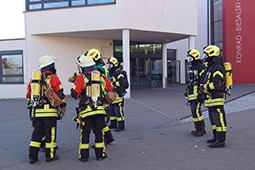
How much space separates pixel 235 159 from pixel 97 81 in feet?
9.10

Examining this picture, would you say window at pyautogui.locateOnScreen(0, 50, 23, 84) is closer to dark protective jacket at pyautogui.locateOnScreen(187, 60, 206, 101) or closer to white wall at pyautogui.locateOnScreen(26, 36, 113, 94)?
white wall at pyautogui.locateOnScreen(26, 36, 113, 94)

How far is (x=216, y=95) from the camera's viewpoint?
5.07 m

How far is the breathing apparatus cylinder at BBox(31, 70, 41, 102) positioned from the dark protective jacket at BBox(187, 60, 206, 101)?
351 cm

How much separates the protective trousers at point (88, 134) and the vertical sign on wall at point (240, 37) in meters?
18.2

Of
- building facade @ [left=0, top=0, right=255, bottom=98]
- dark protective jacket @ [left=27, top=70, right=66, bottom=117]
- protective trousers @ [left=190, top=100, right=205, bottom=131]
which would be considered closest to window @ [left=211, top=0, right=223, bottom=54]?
building facade @ [left=0, top=0, right=255, bottom=98]

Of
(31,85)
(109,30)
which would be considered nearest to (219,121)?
(31,85)

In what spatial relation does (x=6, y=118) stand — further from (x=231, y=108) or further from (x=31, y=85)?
(x=231, y=108)

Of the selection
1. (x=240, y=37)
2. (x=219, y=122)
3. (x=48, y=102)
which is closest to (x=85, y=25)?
(x=48, y=102)

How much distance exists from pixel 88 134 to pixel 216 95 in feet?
8.65

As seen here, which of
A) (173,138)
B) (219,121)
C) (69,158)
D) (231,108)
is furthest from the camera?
(231,108)

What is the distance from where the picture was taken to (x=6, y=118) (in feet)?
29.1

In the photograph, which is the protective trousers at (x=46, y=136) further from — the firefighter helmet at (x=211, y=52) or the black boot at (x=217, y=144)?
the firefighter helmet at (x=211, y=52)

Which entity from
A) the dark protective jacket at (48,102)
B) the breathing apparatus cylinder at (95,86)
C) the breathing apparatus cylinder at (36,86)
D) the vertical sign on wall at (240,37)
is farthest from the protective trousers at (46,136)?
the vertical sign on wall at (240,37)

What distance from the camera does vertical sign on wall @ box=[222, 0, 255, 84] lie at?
20.0 m
